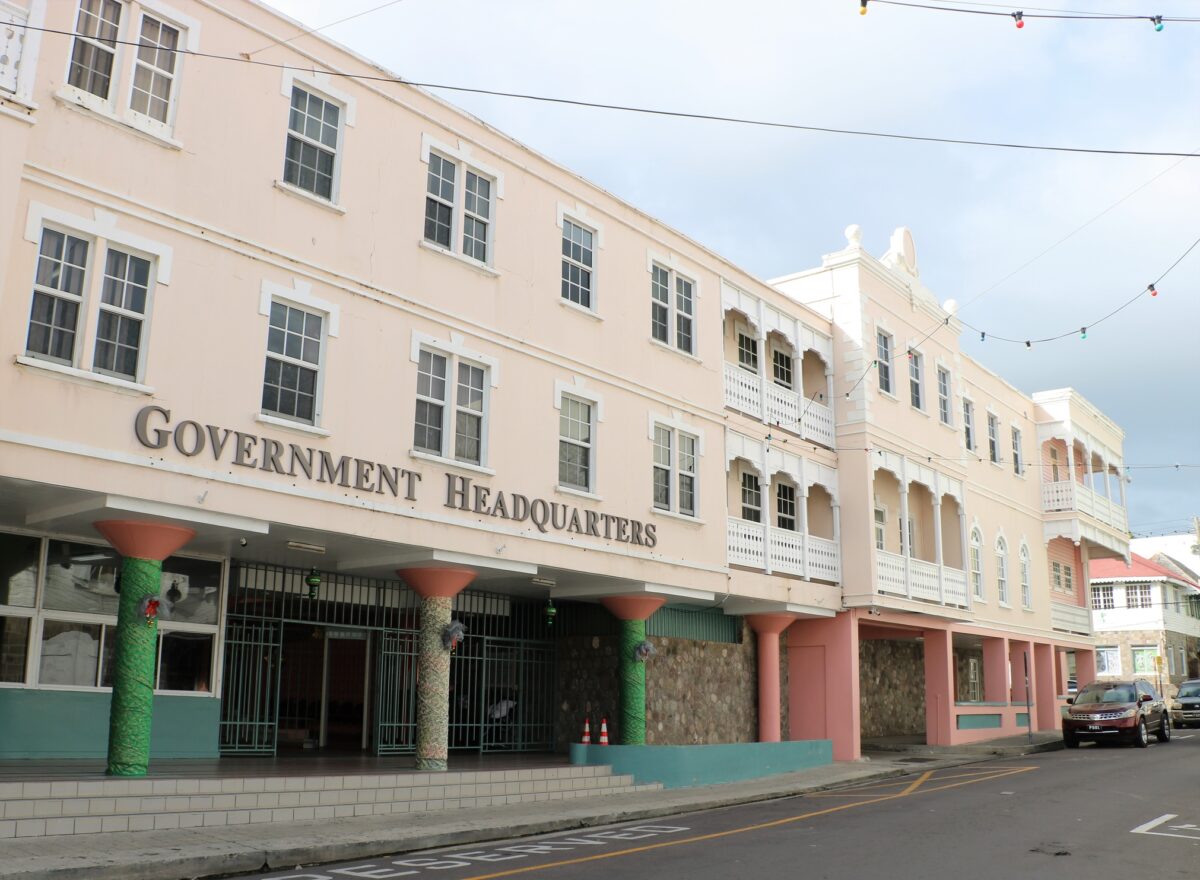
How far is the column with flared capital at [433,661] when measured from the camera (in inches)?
638

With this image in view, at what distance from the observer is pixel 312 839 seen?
12.3m

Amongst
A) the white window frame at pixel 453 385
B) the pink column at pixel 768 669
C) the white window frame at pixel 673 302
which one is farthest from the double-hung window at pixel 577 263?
the pink column at pixel 768 669

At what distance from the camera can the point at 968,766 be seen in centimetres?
2428

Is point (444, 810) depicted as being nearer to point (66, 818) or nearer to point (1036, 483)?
point (66, 818)

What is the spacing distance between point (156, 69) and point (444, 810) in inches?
403

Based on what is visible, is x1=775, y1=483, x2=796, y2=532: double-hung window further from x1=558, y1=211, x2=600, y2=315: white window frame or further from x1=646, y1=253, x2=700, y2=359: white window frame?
x1=558, y1=211, x2=600, y2=315: white window frame

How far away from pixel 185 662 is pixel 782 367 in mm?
15440

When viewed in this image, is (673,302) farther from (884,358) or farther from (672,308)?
(884,358)

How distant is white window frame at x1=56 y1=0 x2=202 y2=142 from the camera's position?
42.5 feet

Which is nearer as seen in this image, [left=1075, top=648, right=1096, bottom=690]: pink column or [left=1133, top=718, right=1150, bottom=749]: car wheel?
[left=1133, top=718, right=1150, bottom=749]: car wheel

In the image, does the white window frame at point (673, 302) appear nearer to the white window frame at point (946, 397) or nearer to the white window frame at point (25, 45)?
the white window frame at point (946, 397)

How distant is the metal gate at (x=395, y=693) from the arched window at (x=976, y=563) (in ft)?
59.1

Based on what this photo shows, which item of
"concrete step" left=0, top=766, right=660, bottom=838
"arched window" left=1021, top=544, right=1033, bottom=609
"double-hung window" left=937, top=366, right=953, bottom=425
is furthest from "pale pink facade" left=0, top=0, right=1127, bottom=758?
"arched window" left=1021, top=544, right=1033, bottom=609

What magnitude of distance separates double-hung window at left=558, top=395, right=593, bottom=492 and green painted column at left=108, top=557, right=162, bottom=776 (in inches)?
287
